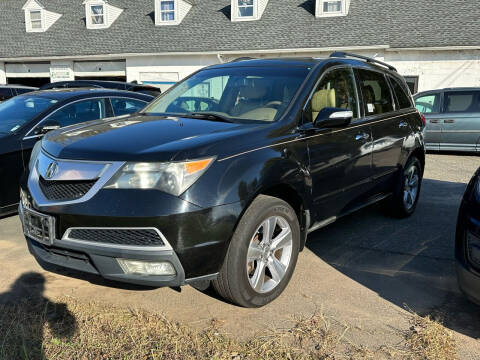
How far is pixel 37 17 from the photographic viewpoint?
24.7m

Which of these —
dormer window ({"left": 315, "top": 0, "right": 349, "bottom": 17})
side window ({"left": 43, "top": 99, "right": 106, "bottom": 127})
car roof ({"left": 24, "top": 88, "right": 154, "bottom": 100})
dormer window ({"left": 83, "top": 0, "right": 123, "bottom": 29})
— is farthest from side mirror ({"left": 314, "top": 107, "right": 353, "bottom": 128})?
dormer window ({"left": 83, "top": 0, "right": 123, "bottom": 29})

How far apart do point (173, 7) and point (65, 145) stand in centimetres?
2047

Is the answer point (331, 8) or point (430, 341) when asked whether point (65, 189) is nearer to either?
point (430, 341)

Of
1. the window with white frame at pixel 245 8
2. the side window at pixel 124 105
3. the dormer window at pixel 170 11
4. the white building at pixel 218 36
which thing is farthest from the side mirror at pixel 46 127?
the dormer window at pixel 170 11

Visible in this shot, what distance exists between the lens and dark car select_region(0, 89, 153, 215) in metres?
5.01

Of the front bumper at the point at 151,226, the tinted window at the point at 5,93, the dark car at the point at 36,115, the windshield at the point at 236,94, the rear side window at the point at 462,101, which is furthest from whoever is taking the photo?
the rear side window at the point at 462,101

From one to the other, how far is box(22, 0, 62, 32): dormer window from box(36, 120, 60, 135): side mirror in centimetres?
2174

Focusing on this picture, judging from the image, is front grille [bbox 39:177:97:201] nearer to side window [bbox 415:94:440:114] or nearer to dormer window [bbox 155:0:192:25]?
side window [bbox 415:94:440:114]

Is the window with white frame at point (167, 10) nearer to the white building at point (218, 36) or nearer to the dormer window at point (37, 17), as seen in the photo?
the white building at point (218, 36)

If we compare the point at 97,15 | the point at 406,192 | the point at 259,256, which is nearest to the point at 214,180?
the point at 259,256

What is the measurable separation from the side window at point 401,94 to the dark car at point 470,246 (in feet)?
8.46

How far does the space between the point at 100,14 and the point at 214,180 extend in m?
23.3

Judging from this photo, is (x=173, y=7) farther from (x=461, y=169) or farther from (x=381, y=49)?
(x=461, y=169)

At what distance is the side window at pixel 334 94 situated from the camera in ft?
12.7
